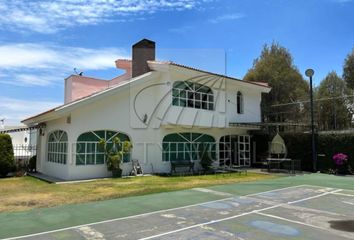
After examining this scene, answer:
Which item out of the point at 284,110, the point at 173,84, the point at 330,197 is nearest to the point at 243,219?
the point at 330,197

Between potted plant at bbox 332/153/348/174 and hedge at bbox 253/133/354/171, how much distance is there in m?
0.29

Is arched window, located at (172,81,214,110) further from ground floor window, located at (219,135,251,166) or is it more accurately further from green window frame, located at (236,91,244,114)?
ground floor window, located at (219,135,251,166)

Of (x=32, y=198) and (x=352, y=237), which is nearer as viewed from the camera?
(x=352, y=237)

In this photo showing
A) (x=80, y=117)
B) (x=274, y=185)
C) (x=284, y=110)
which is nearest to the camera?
(x=274, y=185)

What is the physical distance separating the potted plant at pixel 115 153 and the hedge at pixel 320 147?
12.0 meters

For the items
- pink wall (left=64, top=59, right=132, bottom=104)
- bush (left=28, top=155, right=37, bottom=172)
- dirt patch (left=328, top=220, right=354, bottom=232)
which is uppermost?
pink wall (left=64, top=59, right=132, bottom=104)

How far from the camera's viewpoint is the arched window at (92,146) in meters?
17.5

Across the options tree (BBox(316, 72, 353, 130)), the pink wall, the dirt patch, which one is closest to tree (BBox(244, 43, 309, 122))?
tree (BBox(316, 72, 353, 130))

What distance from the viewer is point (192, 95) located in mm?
22047

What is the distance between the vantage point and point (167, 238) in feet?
23.1

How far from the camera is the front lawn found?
11195mm

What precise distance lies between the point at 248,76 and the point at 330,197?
27.1 metres

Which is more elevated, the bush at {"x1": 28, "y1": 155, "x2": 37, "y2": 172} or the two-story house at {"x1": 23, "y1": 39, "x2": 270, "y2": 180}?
the two-story house at {"x1": 23, "y1": 39, "x2": 270, "y2": 180}

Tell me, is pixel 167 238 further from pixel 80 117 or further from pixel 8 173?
pixel 8 173
